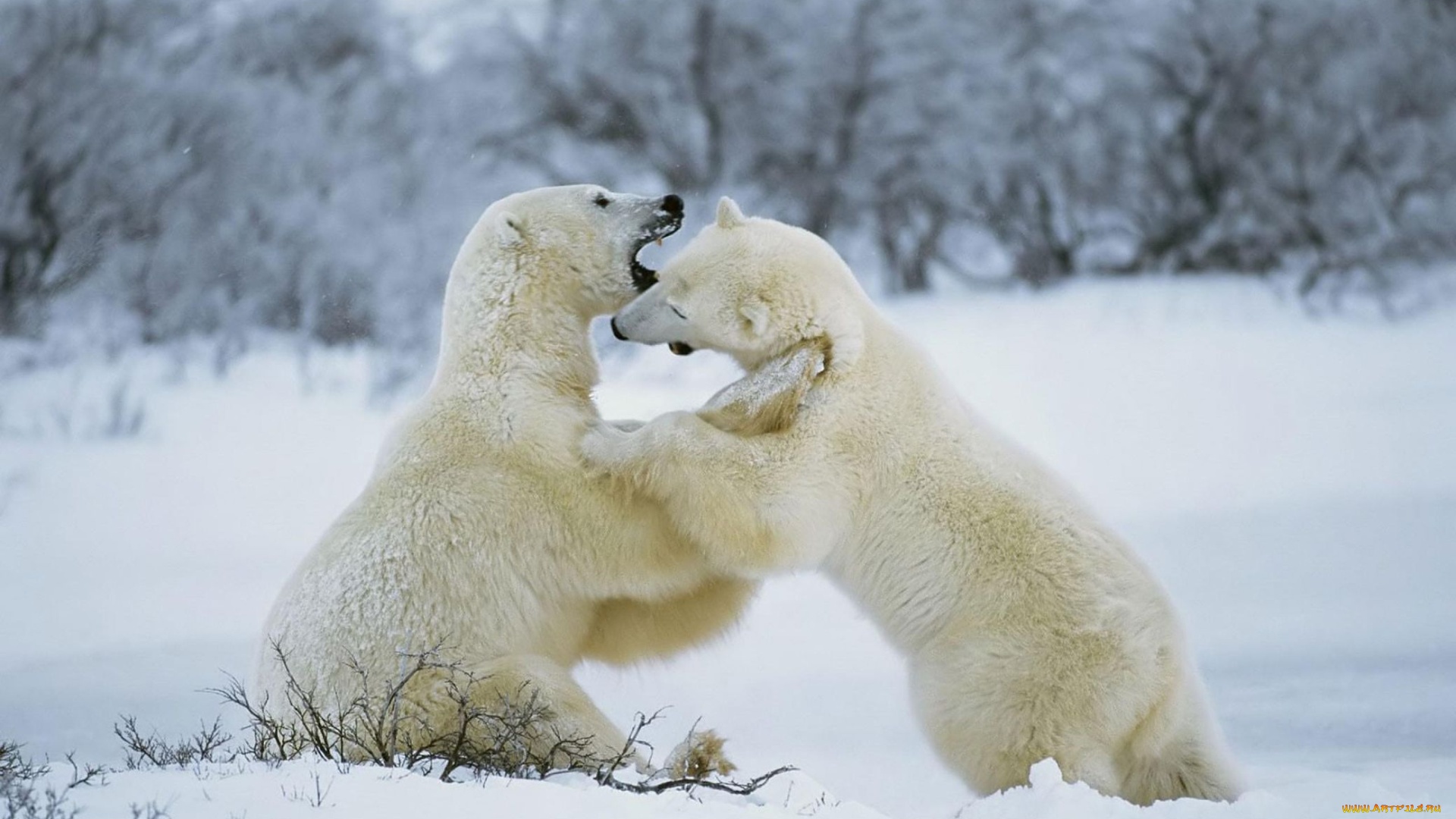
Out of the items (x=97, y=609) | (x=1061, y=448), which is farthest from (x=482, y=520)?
(x=1061, y=448)

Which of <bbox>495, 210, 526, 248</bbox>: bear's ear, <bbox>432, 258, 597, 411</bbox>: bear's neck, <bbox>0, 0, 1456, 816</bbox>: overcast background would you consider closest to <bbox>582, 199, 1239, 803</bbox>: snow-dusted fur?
<bbox>432, 258, 597, 411</bbox>: bear's neck

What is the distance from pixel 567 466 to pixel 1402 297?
9631 mm

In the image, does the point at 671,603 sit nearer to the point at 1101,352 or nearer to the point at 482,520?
the point at 482,520

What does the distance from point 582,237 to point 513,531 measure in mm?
893

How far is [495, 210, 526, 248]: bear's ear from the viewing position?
3.97 metres

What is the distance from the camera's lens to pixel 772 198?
12.3 m

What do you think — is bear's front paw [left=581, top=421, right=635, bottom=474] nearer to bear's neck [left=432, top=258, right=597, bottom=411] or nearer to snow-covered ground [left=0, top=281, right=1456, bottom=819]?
bear's neck [left=432, top=258, right=597, bottom=411]

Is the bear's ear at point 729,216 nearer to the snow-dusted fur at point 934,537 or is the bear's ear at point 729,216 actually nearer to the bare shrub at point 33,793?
the snow-dusted fur at point 934,537

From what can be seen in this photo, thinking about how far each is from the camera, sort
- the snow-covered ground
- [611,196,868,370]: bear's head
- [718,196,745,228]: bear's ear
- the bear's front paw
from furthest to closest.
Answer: the snow-covered ground
[718,196,745,228]: bear's ear
[611,196,868,370]: bear's head
the bear's front paw

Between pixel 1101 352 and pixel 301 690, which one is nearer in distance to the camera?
pixel 301 690

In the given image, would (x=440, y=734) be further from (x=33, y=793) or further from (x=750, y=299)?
(x=750, y=299)

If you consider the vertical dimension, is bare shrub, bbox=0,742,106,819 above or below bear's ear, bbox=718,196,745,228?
below

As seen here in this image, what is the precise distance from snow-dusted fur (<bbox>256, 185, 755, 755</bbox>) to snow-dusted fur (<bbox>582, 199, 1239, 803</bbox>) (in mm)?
161

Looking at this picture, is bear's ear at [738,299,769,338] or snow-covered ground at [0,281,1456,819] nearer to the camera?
bear's ear at [738,299,769,338]
